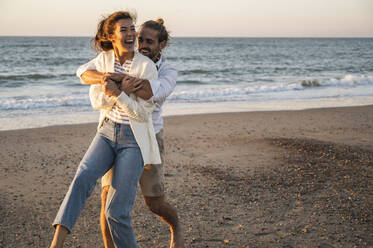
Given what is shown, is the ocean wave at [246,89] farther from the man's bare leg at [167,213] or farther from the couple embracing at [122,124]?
the couple embracing at [122,124]

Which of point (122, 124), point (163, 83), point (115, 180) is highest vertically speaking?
point (163, 83)

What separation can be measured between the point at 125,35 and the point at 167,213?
147cm

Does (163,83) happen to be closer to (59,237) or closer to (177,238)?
(59,237)

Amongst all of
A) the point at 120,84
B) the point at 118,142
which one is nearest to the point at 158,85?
the point at 120,84

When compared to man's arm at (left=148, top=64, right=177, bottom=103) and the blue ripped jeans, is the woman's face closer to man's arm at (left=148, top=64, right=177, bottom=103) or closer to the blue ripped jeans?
man's arm at (left=148, top=64, right=177, bottom=103)

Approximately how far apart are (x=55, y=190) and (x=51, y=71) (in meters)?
20.5

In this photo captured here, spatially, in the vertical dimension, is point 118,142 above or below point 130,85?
below

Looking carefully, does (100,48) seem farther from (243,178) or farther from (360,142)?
(360,142)

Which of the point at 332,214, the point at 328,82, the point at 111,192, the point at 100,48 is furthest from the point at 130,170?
the point at 328,82

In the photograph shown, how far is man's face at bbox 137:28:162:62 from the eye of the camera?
119 inches

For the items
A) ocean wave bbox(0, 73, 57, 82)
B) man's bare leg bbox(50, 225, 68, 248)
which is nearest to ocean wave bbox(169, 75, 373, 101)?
ocean wave bbox(0, 73, 57, 82)

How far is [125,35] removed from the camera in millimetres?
2789

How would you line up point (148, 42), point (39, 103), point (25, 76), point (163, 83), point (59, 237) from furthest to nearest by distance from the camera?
point (25, 76), point (39, 103), point (148, 42), point (163, 83), point (59, 237)

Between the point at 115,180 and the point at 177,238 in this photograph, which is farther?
the point at 177,238
